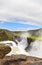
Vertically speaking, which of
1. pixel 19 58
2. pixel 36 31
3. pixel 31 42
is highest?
pixel 36 31

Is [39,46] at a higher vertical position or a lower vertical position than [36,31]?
lower

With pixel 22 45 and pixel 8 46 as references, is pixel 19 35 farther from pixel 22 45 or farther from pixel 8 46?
pixel 8 46

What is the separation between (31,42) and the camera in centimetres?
595

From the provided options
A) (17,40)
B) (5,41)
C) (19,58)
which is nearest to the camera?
(19,58)

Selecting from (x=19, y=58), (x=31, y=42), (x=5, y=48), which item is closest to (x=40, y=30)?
(x=31, y=42)

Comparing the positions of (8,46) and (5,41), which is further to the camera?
(5,41)

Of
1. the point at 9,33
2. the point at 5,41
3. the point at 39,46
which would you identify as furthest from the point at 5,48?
the point at 39,46

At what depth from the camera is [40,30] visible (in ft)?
19.5

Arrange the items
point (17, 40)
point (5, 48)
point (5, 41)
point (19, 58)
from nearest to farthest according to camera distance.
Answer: point (19, 58), point (5, 48), point (5, 41), point (17, 40)

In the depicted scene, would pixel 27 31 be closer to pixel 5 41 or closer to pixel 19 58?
pixel 5 41

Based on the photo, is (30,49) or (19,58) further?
(30,49)

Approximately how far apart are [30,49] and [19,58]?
2755 mm

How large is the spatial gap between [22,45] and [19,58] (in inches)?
109

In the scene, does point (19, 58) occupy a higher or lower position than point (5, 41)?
lower
